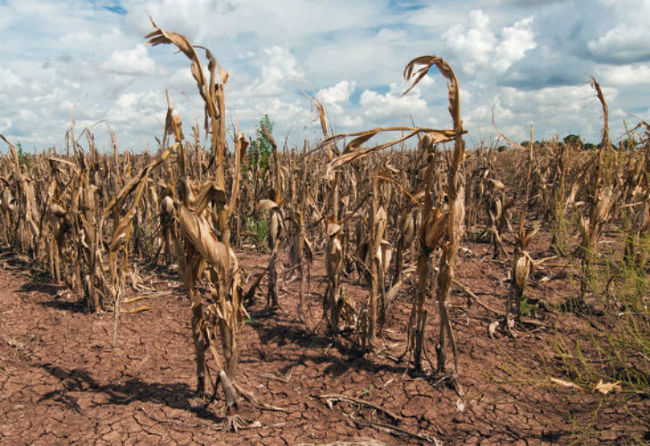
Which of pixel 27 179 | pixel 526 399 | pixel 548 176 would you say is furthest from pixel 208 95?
pixel 548 176

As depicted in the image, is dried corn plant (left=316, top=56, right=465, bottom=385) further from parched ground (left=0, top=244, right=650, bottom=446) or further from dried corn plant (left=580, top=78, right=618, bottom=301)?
dried corn plant (left=580, top=78, right=618, bottom=301)

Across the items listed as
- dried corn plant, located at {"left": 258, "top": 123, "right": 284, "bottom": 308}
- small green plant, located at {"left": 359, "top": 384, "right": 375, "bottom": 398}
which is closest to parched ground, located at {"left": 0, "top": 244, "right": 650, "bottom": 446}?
small green plant, located at {"left": 359, "top": 384, "right": 375, "bottom": 398}

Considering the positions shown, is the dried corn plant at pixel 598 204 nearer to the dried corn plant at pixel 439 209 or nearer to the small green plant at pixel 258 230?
the dried corn plant at pixel 439 209

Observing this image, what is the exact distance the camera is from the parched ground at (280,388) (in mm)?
2578

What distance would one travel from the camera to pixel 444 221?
2.67 m

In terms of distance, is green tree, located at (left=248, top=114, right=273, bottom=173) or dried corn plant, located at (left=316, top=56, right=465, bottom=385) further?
green tree, located at (left=248, top=114, right=273, bottom=173)

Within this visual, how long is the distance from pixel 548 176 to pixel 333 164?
30.4 ft

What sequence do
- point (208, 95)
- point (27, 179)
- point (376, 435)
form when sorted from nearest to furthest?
point (208, 95) < point (376, 435) < point (27, 179)

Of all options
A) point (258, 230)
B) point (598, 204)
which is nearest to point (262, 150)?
point (258, 230)

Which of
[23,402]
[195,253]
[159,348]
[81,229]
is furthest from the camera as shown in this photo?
[81,229]

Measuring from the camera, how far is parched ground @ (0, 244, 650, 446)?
8.46ft

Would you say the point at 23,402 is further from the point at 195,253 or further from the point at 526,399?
the point at 526,399

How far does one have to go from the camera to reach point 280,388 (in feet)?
10.3

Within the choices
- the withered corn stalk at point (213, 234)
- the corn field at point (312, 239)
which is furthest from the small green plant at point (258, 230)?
the withered corn stalk at point (213, 234)
